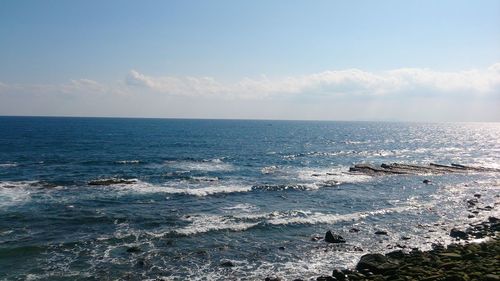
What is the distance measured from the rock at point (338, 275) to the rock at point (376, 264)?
1556 millimetres

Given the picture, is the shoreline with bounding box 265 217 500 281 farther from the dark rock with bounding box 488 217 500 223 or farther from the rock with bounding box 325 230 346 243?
the dark rock with bounding box 488 217 500 223

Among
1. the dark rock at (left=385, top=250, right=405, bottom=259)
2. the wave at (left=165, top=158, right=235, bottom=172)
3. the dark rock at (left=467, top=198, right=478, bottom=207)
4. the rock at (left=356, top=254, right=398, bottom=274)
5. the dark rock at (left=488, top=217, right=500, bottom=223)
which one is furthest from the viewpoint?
the wave at (left=165, top=158, right=235, bottom=172)

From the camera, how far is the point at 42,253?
93.0ft

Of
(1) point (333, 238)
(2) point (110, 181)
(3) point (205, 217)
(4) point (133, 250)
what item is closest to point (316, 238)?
(1) point (333, 238)

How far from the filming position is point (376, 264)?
25.1 m

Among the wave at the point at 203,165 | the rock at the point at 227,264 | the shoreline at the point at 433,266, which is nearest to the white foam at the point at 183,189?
the wave at the point at 203,165

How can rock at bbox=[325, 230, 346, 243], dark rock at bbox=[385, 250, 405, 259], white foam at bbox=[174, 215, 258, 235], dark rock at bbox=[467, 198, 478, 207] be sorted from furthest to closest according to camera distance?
1. dark rock at bbox=[467, 198, 478, 207]
2. white foam at bbox=[174, 215, 258, 235]
3. rock at bbox=[325, 230, 346, 243]
4. dark rock at bbox=[385, 250, 405, 259]

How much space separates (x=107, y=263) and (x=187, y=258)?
17.6ft

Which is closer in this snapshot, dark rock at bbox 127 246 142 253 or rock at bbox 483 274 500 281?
rock at bbox 483 274 500 281

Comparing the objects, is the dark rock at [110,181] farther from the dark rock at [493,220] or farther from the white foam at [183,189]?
the dark rock at [493,220]

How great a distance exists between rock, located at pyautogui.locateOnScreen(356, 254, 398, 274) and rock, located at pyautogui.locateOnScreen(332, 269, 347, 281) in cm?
156

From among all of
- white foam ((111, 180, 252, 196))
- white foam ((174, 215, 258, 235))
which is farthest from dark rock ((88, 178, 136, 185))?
white foam ((174, 215, 258, 235))

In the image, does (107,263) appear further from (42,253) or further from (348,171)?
(348,171)

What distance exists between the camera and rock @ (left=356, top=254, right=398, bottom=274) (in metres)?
24.3
